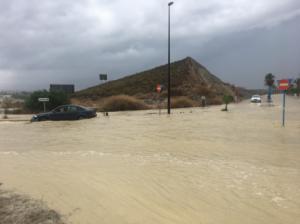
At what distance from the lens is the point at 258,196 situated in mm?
6383

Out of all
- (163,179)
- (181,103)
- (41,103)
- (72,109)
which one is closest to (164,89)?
(181,103)

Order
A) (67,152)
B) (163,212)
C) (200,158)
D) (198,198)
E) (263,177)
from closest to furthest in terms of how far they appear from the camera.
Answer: (163,212) < (198,198) < (263,177) < (200,158) < (67,152)

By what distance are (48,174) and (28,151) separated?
4540 millimetres

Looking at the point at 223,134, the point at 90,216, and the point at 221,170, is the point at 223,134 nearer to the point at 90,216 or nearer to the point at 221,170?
the point at 221,170

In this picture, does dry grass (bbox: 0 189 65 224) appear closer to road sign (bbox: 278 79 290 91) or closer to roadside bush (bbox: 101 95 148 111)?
road sign (bbox: 278 79 290 91)

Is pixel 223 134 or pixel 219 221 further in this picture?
pixel 223 134

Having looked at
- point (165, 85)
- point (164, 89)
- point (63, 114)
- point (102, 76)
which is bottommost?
point (63, 114)

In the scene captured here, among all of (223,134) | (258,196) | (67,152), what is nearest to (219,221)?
(258,196)

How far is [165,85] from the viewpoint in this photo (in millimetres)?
79438

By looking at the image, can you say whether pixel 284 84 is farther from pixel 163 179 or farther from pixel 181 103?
pixel 181 103

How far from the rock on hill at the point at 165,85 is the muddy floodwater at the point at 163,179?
5073 centimetres

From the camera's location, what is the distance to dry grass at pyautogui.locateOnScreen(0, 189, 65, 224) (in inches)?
201

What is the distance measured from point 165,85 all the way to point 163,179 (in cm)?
7207

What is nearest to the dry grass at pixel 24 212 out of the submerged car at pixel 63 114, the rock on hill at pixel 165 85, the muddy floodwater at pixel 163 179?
the muddy floodwater at pixel 163 179
